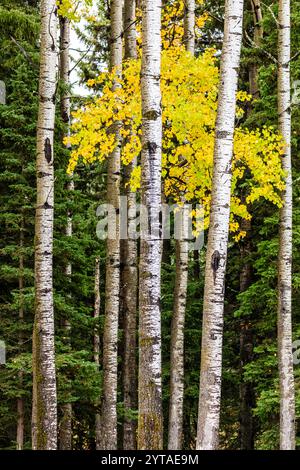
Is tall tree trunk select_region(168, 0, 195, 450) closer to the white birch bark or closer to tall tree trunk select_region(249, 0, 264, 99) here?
the white birch bark

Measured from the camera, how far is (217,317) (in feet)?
26.7

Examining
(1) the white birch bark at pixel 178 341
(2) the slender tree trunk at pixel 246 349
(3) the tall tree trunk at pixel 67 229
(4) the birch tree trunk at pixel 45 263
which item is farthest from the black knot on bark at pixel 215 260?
(2) the slender tree trunk at pixel 246 349

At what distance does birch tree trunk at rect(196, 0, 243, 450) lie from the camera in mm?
8000

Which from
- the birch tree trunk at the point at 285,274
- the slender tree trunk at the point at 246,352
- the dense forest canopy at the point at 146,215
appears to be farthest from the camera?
the slender tree trunk at the point at 246,352

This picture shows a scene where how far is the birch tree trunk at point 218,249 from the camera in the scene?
26.2 ft

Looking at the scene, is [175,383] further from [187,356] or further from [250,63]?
[250,63]

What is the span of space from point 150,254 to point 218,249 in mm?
1182

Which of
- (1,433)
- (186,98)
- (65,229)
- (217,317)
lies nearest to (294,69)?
(186,98)

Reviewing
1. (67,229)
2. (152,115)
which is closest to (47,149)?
(152,115)

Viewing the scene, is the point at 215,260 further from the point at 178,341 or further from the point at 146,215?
the point at 178,341

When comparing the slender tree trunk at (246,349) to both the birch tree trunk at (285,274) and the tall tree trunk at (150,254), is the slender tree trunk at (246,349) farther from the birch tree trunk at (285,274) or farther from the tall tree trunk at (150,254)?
the tall tree trunk at (150,254)

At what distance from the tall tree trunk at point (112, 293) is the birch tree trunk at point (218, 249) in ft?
13.1

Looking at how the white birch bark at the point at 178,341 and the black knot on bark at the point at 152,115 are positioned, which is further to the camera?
the white birch bark at the point at 178,341

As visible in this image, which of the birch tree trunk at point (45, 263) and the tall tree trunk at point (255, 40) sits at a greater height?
the tall tree trunk at point (255, 40)
